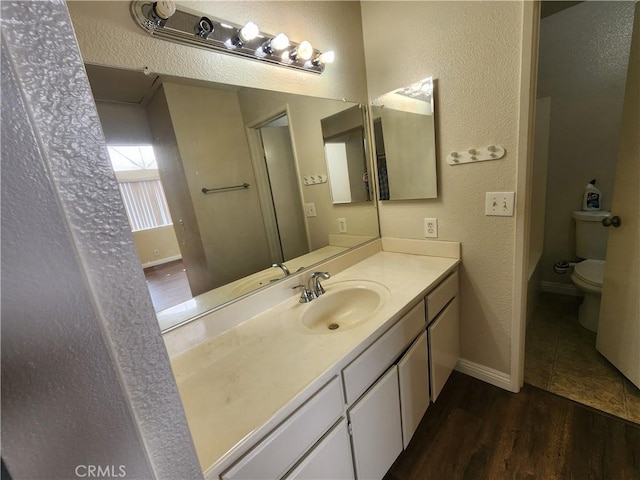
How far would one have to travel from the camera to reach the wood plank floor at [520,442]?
1.12m

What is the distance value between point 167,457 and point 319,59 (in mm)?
1562

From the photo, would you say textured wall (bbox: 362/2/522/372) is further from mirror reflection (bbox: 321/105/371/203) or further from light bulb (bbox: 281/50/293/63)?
light bulb (bbox: 281/50/293/63)

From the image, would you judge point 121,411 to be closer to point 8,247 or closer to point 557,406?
point 8,247

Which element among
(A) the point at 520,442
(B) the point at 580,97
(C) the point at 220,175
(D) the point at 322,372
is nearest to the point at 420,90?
(C) the point at 220,175

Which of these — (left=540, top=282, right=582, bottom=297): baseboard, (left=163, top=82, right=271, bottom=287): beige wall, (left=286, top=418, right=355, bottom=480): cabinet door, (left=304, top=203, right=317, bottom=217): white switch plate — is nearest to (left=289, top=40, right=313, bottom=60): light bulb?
(left=163, top=82, right=271, bottom=287): beige wall

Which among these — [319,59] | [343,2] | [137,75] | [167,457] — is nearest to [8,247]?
[167,457]

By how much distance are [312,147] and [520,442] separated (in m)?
1.79

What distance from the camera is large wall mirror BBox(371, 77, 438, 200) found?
1.44 metres

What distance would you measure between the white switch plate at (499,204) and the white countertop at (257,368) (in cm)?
50

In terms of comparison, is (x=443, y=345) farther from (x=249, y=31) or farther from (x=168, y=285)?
(x=249, y=31)

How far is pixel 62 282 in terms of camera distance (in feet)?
0.85

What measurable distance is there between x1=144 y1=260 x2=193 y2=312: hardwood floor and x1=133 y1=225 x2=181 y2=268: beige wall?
3cm

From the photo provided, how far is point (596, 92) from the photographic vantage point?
2039mm

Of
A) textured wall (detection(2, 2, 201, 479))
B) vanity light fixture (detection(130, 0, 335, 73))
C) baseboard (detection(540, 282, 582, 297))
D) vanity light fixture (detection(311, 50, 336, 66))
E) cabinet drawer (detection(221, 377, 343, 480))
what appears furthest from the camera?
baseboard (detection(540, 282, 582, 297))
